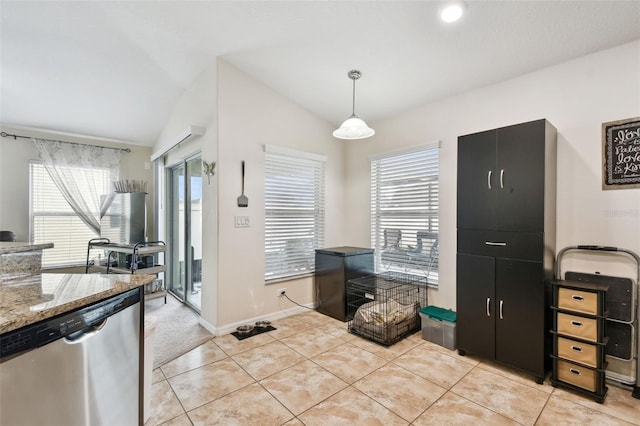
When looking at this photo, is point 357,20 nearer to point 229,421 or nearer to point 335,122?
point 335,122

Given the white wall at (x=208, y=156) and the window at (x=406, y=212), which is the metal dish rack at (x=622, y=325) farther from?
the white wall at (x=208, y=156)

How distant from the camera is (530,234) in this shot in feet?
7.50

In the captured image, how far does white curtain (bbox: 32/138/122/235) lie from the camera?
178 inches

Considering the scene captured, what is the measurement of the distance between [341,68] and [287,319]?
2977 mm

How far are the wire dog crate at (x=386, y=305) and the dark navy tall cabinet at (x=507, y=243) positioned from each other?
0.59 meters

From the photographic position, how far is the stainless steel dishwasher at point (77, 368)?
2.97 feet

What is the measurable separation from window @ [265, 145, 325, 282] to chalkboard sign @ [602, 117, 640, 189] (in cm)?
293

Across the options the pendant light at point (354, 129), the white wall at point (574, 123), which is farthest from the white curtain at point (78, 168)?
the white wall at point (574, 123)

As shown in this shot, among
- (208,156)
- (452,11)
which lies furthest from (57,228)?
(452,11)

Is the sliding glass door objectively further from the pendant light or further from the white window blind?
the pendant light

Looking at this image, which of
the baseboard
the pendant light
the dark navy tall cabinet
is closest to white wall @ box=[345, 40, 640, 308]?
the dark navy tall cabinet

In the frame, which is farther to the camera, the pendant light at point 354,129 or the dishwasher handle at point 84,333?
the pendant light at point 354,129

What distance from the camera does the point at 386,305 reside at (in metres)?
3.06

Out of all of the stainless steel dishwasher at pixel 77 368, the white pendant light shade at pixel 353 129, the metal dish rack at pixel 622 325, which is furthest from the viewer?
the white pendant light shade at pixel 353 129
